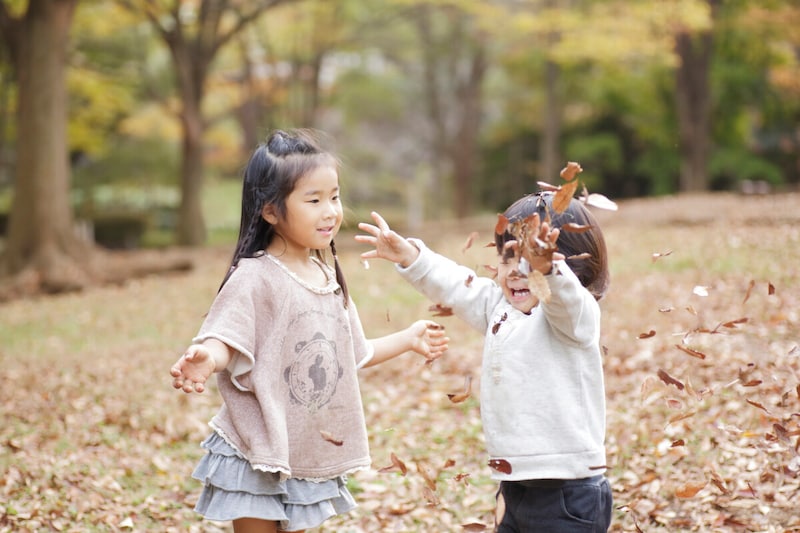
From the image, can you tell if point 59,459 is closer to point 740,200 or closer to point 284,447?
point 284,447

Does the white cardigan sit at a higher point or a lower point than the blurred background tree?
lower

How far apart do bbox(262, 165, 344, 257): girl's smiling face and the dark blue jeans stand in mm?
975

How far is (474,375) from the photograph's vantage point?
6270 mm

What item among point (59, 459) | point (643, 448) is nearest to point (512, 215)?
point (643, 448)

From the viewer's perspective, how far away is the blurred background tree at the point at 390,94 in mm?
14977

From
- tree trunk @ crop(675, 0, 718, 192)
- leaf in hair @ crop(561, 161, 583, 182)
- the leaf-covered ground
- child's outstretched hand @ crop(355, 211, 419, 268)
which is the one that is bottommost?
the leaf-covered ground

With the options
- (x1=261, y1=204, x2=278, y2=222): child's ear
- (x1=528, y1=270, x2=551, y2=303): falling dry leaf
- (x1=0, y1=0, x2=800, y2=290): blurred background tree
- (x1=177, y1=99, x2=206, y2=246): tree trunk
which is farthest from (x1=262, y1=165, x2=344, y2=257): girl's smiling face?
(x1=177, y1=99, x2=206, y2=246): tree trunk

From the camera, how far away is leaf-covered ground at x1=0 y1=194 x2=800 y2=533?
3697 millimetres

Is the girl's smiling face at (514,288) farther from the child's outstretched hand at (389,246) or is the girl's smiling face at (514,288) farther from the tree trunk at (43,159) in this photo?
the tree trunk at (43,159)

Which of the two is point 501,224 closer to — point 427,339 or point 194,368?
point 427,339

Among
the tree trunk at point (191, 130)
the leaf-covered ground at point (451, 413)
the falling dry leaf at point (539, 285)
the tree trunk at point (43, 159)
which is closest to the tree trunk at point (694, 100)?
the leaf-covered ground at point (451, 413)

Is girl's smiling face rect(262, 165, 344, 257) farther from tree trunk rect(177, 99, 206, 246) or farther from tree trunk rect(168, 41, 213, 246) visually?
tree trunk rect(177, 99, 206, 246)

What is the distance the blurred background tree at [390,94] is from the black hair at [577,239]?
460 inches

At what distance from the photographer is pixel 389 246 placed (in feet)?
9.07
